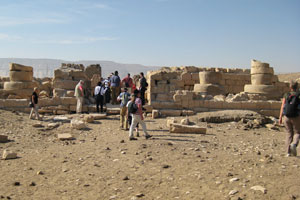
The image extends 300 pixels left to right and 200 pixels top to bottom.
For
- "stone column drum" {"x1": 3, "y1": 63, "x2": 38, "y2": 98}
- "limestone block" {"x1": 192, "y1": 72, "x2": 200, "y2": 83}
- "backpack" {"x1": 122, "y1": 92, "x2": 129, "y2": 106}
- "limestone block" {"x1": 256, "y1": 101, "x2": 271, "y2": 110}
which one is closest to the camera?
"backpack" {"x1": 122, "y1": 92, "x2": 129, "y2": 106}

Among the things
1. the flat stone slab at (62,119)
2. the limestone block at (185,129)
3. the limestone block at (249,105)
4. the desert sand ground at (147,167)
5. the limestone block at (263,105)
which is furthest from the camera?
the limestone block at (263,105)

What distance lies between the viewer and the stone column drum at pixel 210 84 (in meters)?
14.6

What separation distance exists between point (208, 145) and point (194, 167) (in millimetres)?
2110

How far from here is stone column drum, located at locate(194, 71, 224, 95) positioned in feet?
47.8

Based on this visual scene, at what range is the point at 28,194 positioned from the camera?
460 cm

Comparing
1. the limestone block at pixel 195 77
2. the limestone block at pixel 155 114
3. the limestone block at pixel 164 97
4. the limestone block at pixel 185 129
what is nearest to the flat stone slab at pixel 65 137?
the limestone block at pixel 185 129

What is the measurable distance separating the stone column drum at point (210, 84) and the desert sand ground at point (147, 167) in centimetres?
551

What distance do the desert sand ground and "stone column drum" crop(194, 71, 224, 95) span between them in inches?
217

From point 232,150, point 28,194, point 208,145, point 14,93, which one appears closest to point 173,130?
point 208,145

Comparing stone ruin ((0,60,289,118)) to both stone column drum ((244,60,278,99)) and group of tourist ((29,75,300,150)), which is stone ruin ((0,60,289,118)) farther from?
group of tourist ((29,75,300,150))

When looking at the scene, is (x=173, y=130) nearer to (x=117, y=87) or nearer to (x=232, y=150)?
(x=232, y=150)

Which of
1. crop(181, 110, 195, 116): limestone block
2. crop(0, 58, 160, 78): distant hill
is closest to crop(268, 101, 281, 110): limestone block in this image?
crop(181, 110, 195, 116): limestone block

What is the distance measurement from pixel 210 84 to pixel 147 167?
9841 mm

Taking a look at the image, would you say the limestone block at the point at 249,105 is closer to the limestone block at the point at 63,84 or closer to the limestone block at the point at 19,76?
the limestone block at the point at 63,84
